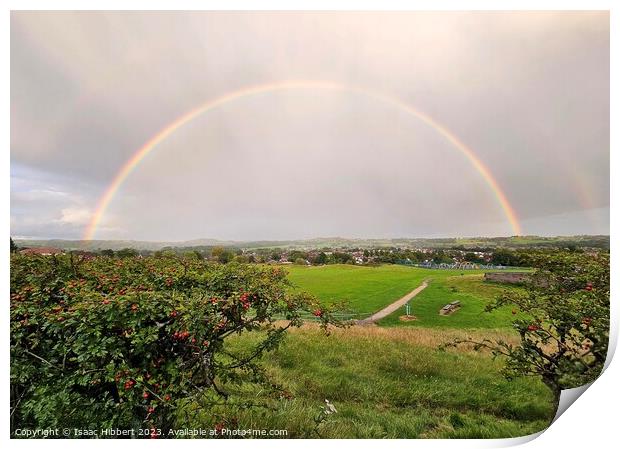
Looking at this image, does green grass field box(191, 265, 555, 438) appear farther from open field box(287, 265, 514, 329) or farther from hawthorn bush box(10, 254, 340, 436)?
hawthorn bush box(10, 254, 340, 436)

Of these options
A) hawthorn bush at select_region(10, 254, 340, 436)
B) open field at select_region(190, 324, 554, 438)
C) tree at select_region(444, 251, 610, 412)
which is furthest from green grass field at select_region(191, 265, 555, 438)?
hawthorn bush at select_region(10, 254, 340, 436)

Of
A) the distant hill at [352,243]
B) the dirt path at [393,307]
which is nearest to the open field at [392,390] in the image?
the dirt path at [393,307]

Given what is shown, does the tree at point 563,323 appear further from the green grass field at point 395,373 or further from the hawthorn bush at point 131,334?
the hawthorn bush at point 131,334

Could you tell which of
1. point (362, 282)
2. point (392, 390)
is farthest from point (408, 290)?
point (392, 390)

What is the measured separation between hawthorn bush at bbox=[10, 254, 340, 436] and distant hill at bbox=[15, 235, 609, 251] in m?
1.07

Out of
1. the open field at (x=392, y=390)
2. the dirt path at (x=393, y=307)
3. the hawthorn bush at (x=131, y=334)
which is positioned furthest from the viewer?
the dirt path at (x=393, y=307)

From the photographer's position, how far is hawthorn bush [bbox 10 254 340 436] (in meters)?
A: 2.66

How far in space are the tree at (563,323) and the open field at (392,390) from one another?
0.33 meters

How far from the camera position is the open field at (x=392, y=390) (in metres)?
3.35

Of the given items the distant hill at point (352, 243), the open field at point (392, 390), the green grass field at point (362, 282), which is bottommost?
the open field at point (392, 390)

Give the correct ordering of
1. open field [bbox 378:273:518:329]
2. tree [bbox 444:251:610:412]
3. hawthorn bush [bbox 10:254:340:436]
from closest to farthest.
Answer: hawthorn bush [bbox 10:254:340:436] < tree [bbox 444:251:610:412] < open field [bbox 378:273:518:329]

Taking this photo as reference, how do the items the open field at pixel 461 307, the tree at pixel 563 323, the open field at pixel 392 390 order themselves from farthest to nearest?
the open field at pixel 461 307
the open field at pixel 392 390
the tree at pixel 563 323

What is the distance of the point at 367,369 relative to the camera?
3895mm
